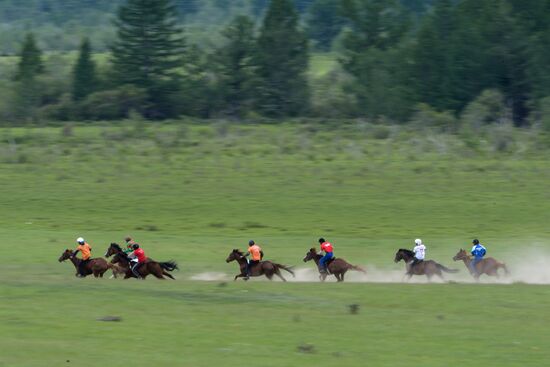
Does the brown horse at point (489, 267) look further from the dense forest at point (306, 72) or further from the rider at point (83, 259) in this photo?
the dense forest at point (306, 72)

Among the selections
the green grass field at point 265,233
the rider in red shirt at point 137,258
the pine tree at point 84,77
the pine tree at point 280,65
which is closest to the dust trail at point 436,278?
the green grass field at point 265,233

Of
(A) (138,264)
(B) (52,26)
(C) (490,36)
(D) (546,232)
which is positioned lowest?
(A) (138,264)

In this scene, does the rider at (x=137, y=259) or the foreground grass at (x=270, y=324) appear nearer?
the foreground grass at (x=270, y=324)

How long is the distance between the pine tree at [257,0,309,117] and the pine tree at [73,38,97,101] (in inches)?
518

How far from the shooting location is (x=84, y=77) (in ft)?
293

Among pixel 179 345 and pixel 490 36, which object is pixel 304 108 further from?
pixel 179 345

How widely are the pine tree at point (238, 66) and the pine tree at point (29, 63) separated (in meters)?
15.0

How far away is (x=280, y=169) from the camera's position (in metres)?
51.7

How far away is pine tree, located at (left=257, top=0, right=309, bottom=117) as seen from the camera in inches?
3452

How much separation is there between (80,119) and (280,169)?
3652cm

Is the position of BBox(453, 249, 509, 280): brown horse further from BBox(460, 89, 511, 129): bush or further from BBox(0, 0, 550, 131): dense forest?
BBox(0, 0, 550, 131): dense forest

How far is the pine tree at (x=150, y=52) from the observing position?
86688mm

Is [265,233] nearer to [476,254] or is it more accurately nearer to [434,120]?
[476,254]

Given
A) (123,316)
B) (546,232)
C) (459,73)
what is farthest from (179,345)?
(459,73)
